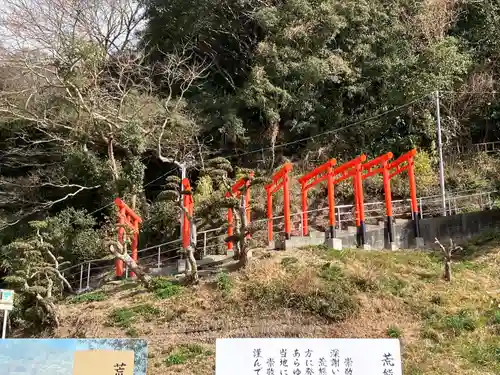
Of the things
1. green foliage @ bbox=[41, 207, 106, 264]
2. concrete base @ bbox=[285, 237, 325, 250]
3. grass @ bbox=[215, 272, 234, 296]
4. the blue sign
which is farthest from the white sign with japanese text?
green foliage @ bbox=[41, 207, 106, 264]

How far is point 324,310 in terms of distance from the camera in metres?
10.9

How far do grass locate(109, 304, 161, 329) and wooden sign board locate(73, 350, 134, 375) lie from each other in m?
Answer: 5.10

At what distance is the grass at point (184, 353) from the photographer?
32.6ft

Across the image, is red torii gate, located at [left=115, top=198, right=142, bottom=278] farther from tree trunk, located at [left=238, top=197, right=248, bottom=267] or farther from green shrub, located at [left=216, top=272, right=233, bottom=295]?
green shrub, located at [left=216, top=272, right=233, bottom=295]

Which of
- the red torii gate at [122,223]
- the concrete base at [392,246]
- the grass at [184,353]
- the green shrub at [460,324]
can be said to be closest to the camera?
the grass at [184,353]

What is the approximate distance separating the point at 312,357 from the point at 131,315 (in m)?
6.66

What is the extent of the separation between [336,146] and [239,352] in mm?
16947

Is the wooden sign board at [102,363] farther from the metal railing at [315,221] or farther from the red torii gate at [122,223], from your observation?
the metal railing at [315,221]

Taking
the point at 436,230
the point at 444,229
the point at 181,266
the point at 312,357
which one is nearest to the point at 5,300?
the point at 312,357

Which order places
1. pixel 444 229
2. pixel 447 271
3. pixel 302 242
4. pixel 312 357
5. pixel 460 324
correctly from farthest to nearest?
pixel 444 229, pixel 302 242, pixel 447 271, pixel 460 324, pixel 312 357

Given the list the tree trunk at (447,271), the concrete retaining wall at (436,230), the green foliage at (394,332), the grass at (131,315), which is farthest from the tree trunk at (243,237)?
the tree trunk at (447,271)

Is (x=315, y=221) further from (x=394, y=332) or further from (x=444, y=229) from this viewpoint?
(x=394, y=332)

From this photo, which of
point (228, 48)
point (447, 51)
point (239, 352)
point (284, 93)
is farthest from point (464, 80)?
point (239, 352)

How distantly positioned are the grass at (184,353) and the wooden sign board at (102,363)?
3.39 m
